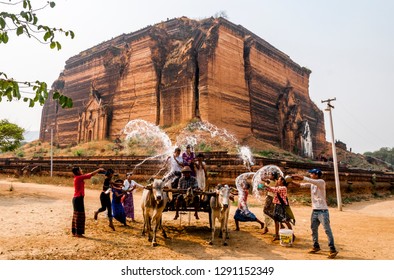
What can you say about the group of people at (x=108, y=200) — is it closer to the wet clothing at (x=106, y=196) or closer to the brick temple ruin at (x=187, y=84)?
the wet clothing at (x=106, y=196)

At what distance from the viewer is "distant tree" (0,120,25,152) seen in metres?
20.8

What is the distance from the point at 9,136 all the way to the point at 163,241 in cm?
Answer: 1957

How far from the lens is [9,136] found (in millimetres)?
21719

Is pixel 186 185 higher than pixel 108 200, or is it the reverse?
pixel 186 185

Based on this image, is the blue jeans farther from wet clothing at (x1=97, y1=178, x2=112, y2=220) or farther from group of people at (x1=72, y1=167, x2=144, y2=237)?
wet clothing at (x1=97, y1=178, x2=112, y2=220)

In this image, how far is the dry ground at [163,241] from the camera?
18.8 feet

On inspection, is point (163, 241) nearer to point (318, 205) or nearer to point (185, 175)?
point (185, 175)

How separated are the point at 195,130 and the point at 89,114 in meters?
18.4

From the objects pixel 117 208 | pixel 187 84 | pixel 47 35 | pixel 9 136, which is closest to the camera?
pixel 47 35

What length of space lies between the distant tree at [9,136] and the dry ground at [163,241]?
1246 centimetres

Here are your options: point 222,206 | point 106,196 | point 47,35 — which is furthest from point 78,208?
point 47,35

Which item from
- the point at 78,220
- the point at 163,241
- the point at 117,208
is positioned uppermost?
the point at 117,208
